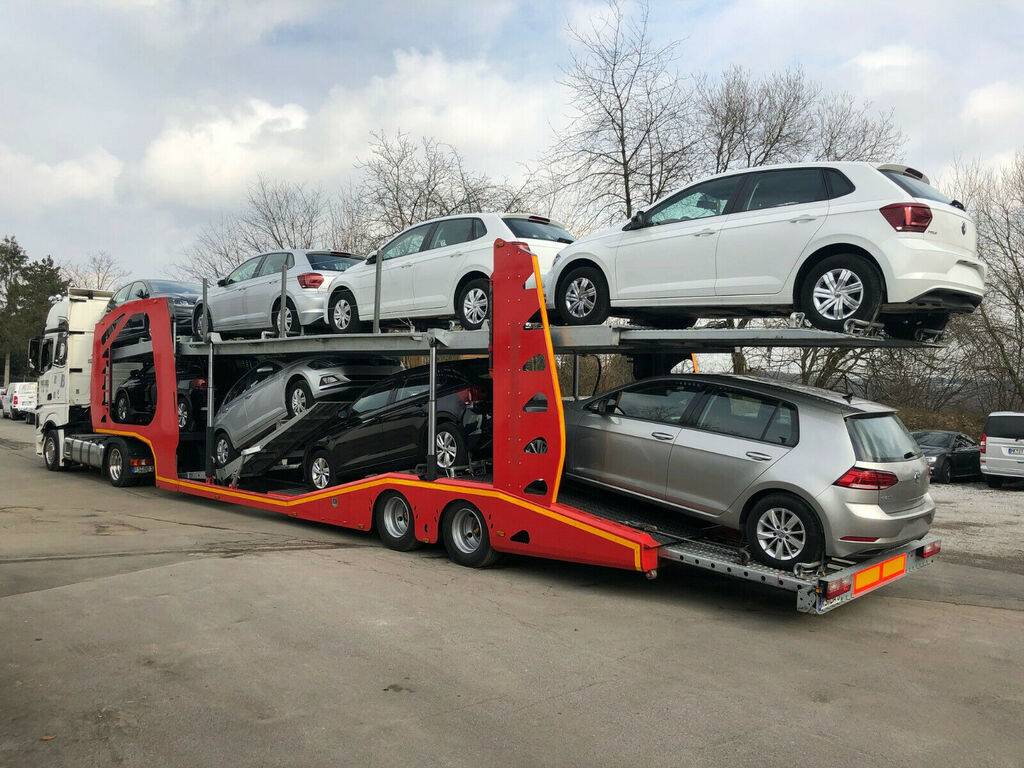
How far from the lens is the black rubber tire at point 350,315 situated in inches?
412

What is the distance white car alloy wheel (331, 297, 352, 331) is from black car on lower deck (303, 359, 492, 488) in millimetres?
1148

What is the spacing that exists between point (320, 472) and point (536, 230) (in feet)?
13.2

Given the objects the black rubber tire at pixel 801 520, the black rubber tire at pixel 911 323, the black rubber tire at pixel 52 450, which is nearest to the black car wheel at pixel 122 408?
the black rubber tire at pixel 52 450

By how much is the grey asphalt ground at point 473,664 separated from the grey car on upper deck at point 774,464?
2.58ft

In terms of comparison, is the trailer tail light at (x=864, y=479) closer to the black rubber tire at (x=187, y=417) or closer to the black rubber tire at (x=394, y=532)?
the black rubber tire at (x=394, y=532)

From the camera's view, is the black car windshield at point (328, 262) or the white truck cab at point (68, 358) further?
the white truck cab at point (68, 358)

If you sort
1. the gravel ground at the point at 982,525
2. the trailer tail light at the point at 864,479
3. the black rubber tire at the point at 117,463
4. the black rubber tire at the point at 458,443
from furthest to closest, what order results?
1. the black rubber tire at the point at 117,463
2. the gravel ground at the point at 982,525
3. the black rubber tire at the point at 458,443
4. the trailer tail light at the point at 864,479

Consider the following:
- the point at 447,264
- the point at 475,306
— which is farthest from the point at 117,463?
the point at 475,306

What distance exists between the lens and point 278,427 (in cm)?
1062

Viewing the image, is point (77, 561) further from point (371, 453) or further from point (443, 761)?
point (443, 761)

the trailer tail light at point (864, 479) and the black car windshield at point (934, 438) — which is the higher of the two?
the trailer tail light at point (864, 479)

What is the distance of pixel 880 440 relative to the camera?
6312mm

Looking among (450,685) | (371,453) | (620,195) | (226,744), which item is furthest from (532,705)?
(620,195)

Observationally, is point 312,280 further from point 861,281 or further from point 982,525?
point 982,525
